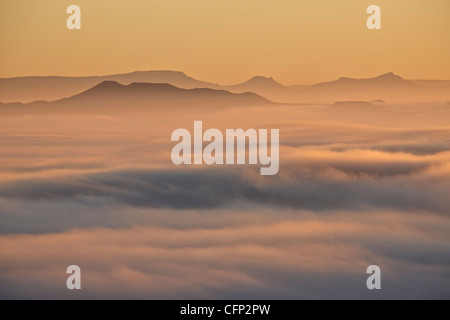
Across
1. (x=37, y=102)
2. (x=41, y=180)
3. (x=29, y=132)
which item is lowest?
(x=41, y=180)

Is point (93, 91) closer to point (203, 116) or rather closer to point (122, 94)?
point (122, 94)

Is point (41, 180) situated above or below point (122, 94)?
below

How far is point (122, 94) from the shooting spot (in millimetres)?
7797

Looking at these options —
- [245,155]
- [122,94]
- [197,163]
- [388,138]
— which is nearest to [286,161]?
[245,155]

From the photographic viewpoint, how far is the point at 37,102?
7.65 m

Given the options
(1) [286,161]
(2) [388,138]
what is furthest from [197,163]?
(2) [388,138]

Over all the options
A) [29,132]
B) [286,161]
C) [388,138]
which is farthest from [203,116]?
[388,138]

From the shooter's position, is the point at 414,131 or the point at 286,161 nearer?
the point at 286,161

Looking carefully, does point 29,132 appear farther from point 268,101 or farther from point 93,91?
point 268,101

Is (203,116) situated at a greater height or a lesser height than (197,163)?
greater

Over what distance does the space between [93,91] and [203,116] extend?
1457 millimetres

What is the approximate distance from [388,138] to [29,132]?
185 inches

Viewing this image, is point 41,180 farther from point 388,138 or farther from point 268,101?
point 388,138

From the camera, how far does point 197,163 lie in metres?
7.20
